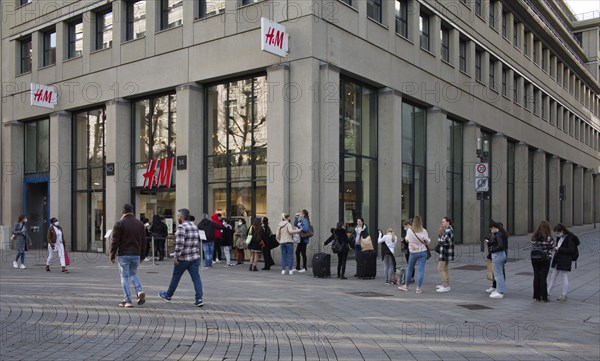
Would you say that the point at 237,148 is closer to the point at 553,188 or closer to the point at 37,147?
the point at 37,147

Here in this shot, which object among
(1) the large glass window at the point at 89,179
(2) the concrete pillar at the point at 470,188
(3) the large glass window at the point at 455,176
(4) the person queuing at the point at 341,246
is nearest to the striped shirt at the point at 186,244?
(4) the person queuing at the point at 341,246

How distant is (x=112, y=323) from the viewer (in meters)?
8.66

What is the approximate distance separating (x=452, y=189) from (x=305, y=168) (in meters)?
13.5

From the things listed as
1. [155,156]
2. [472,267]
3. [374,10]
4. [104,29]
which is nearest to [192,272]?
[472,267]

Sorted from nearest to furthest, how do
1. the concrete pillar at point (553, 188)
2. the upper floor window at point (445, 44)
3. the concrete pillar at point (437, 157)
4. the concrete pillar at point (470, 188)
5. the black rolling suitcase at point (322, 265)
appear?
the black rolling suitcase at point (322, 265) → the concrete pillar at point (437, 157) → the upper floor window at point (445, 44) → the concrete pillar at point (470, 188) → the concrete pillar at point (553, 188)

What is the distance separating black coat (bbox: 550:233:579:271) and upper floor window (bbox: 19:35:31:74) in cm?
2727

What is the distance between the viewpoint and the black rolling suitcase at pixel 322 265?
15.3m

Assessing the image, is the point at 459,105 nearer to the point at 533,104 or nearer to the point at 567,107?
the point at 533,104

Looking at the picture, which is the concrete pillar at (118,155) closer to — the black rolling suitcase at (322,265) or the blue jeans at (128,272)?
the black rolling suitcase at (322,265)

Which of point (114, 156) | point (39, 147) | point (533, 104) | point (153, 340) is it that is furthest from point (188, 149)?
point (533, 104)

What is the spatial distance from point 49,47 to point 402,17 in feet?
57.7

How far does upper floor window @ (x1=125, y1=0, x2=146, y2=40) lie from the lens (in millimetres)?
23656

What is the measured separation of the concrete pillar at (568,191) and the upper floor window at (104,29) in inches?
1567

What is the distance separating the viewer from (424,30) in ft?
84.1
